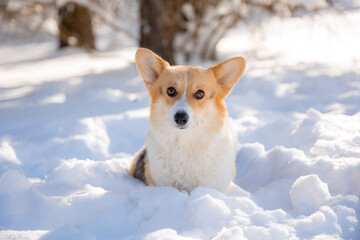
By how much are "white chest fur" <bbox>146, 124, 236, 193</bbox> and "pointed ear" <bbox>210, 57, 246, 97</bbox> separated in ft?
1.44

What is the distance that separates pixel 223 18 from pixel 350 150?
4864mm

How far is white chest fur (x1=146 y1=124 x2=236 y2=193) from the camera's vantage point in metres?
2.62

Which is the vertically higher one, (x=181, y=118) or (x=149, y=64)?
(x=149, y=64)

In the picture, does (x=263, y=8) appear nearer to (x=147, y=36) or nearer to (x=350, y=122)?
(x=147, y=36)

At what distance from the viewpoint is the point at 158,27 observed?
6.56 m

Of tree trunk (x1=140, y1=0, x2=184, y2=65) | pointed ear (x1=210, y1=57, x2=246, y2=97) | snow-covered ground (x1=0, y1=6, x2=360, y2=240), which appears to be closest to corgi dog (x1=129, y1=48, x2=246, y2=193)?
pointed ear (x1=210, y1=57, x2=246, y2=97)

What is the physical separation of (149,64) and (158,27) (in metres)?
3.99

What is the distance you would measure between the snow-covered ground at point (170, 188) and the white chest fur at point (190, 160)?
0.68 feet

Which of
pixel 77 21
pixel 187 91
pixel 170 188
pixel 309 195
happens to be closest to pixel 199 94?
pixel 187 91

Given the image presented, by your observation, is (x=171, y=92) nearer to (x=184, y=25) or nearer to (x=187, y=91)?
(x=187, y=91)

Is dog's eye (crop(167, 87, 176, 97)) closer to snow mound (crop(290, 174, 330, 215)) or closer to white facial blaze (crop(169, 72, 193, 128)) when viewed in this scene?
white facial blaze (crop(169, 72, 193, 128))

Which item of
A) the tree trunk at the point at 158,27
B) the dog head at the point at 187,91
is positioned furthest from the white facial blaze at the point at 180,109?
the tree trunk at the point at 158,27

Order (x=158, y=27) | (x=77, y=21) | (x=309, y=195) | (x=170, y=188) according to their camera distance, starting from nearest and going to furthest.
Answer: (x=309, y=195), (x=170, y=188), (x=158, y=27), (x=77, y=21)

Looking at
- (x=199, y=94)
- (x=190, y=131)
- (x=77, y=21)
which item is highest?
(x=199, y=94)
